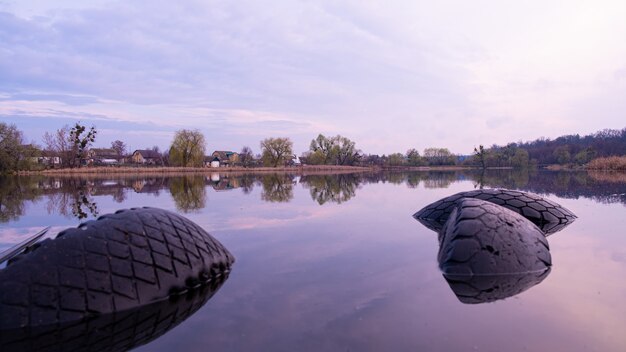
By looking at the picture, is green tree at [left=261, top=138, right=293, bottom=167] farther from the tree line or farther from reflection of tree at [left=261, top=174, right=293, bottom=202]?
reflection of tree at [left=261, top=174, right=293, bottom=202]

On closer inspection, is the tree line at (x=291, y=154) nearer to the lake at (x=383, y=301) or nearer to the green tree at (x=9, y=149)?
the green tree at (x=9, y=149)

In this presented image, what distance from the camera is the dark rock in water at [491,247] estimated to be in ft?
18.8

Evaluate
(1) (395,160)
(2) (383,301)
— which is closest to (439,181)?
(2) (383,301)

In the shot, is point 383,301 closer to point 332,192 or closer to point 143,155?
point 332,192

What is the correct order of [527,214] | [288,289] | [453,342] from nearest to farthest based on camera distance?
[453,342], [288,289], [527,214]

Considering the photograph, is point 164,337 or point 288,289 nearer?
point 164,337

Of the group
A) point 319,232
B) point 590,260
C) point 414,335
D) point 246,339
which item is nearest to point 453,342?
point 414,335

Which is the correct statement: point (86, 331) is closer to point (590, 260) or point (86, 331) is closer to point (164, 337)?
point (164, 337)

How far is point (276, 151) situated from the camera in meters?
100

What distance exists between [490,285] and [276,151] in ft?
316

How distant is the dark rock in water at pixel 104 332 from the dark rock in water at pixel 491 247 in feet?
12.6

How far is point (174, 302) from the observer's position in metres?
4.78

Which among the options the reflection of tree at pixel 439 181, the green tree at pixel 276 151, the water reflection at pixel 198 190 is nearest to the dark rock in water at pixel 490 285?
the water reflection at pixel 198 190

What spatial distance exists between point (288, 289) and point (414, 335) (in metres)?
1.95
